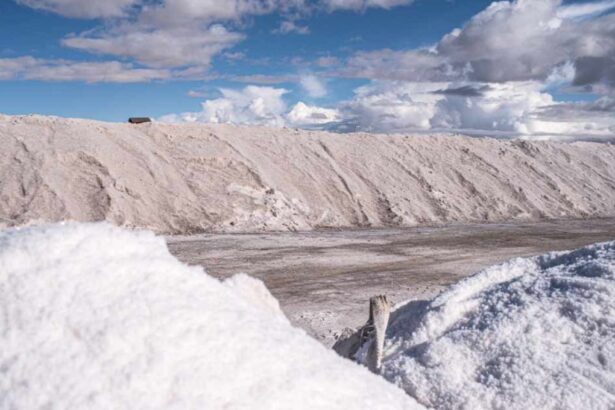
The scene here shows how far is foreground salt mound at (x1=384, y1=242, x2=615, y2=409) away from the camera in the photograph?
2.06 m

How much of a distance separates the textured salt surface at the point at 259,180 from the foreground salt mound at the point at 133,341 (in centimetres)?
1677

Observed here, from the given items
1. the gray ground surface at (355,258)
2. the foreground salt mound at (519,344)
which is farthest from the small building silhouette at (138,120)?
the foreground salt mound at (519,344)

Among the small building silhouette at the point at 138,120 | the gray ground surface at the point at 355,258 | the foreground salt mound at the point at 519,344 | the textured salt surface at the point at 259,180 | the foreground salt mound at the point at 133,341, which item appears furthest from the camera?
the small building silhouette at the point at 138,120

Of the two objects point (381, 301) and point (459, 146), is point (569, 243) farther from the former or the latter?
point (381, 301)

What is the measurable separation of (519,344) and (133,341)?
1.54 metres

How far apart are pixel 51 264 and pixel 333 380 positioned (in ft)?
2.55

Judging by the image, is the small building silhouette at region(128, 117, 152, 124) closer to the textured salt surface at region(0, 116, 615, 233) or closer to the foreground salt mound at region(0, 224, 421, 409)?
the textured salt surface at region(0, 116, 615, 233)

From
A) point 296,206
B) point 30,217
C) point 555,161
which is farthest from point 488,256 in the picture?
point 555,161

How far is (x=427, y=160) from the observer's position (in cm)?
2856

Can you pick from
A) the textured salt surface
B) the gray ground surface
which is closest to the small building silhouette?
the textured salt surface

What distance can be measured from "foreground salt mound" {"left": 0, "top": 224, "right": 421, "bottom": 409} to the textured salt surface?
16.8 metres

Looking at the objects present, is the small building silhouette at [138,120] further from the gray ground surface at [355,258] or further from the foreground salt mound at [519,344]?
the foreground salt mound at [519,344]

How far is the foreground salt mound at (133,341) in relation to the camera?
1291 millimetres

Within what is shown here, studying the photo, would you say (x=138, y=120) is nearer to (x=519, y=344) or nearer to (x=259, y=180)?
(x=259, y=180)
